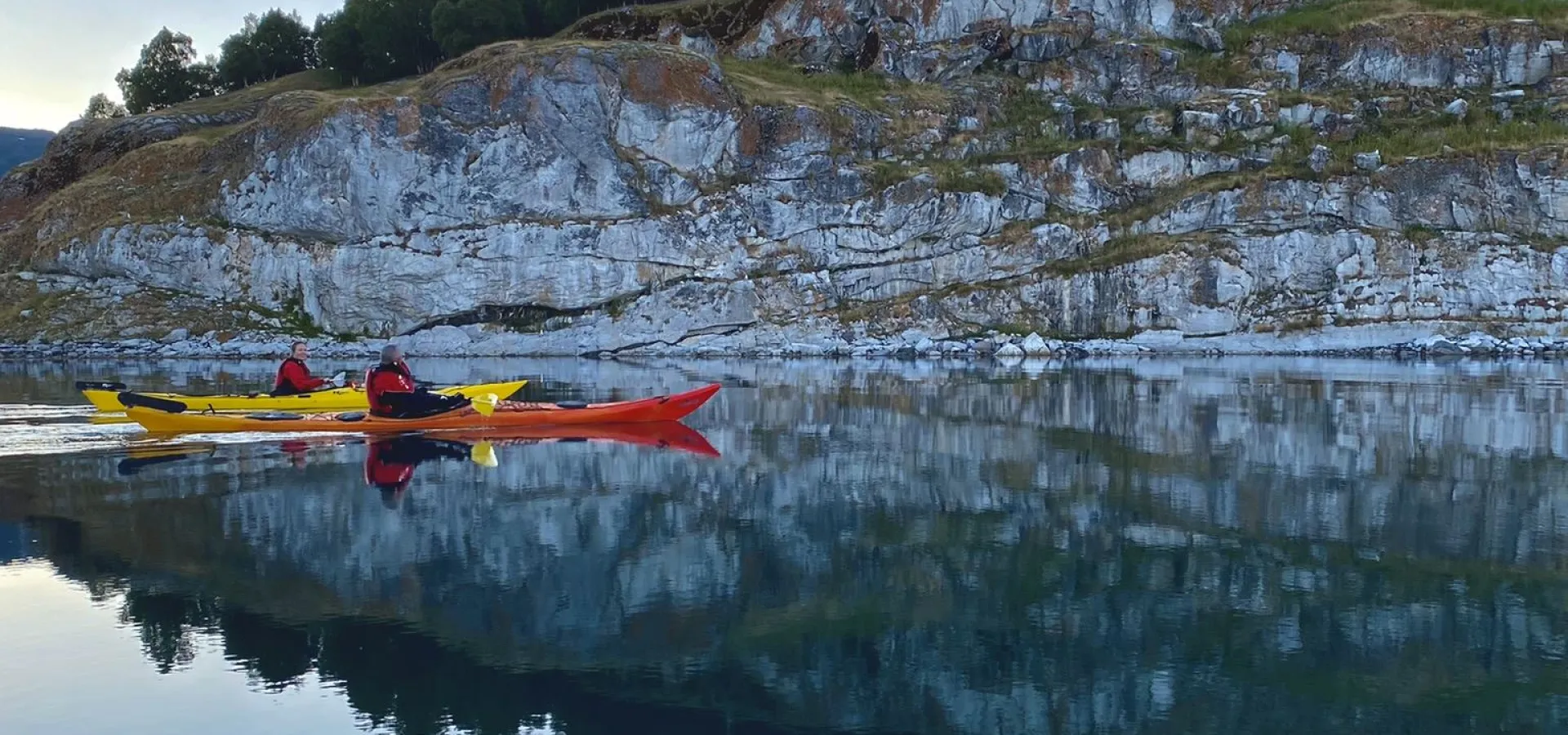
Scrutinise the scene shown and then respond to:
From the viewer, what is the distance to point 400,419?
821 inches

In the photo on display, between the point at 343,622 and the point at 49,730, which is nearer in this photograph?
the point at 49,730

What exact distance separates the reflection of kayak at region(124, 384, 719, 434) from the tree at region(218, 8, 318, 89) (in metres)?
67.1

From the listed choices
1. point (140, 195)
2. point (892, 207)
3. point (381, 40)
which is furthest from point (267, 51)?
point (892, 207)

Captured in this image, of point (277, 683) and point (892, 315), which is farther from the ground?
point (892, 315)

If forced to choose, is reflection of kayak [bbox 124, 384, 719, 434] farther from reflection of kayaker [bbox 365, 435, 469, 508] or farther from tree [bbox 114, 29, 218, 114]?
tree [bbox 114, 29, 218, 114]

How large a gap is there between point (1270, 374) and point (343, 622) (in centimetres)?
3153

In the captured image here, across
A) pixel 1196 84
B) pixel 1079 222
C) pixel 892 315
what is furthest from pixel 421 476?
pixel 1196 84

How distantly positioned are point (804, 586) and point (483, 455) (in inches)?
387

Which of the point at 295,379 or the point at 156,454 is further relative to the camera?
the point at 295,379

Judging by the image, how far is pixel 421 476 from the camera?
1548 cm

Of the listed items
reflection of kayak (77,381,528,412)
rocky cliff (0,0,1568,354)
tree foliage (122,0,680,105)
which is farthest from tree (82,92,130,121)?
reflection of kayak (77,381,528,412)

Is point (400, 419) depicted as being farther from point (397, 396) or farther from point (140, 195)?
point (140, 195)

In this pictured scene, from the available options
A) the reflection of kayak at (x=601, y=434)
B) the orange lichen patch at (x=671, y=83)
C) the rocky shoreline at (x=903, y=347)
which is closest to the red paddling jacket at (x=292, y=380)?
the reflection of kayak at (x=601, y=434)

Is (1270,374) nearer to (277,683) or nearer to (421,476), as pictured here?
(421,476)
